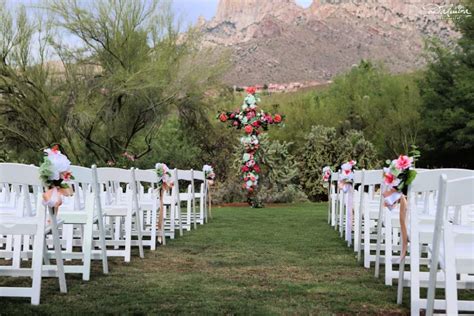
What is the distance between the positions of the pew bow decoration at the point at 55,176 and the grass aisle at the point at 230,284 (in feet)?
2.30

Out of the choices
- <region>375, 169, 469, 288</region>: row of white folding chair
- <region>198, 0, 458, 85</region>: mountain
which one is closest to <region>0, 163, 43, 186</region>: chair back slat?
<region>375, 169, 469, 288</region>: row of white folding chair

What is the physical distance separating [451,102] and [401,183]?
25470mm

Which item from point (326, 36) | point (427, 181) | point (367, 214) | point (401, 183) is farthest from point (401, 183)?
point (326, 36)

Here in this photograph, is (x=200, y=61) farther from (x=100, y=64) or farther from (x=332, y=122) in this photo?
(x=332, y=122)

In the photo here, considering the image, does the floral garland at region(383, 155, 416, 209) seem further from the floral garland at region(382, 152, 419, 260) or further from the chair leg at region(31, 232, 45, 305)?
the chair leg at region(31, 232, 45, 305)

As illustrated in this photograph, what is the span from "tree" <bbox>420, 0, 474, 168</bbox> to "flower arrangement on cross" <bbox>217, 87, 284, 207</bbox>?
1357 cm

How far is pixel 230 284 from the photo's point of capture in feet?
15.5

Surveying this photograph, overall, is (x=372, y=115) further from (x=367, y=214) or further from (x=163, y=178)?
(x=367, y=214)

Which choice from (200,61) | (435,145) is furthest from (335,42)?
(200,61)

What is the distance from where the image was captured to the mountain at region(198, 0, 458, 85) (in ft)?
181

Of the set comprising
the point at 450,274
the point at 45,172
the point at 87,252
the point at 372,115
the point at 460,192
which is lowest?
the point at 87,252

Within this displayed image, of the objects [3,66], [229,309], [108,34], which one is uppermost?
[108,34]

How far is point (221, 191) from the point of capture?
18562 millimetres

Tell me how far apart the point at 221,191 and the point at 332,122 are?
1165 centimetres
